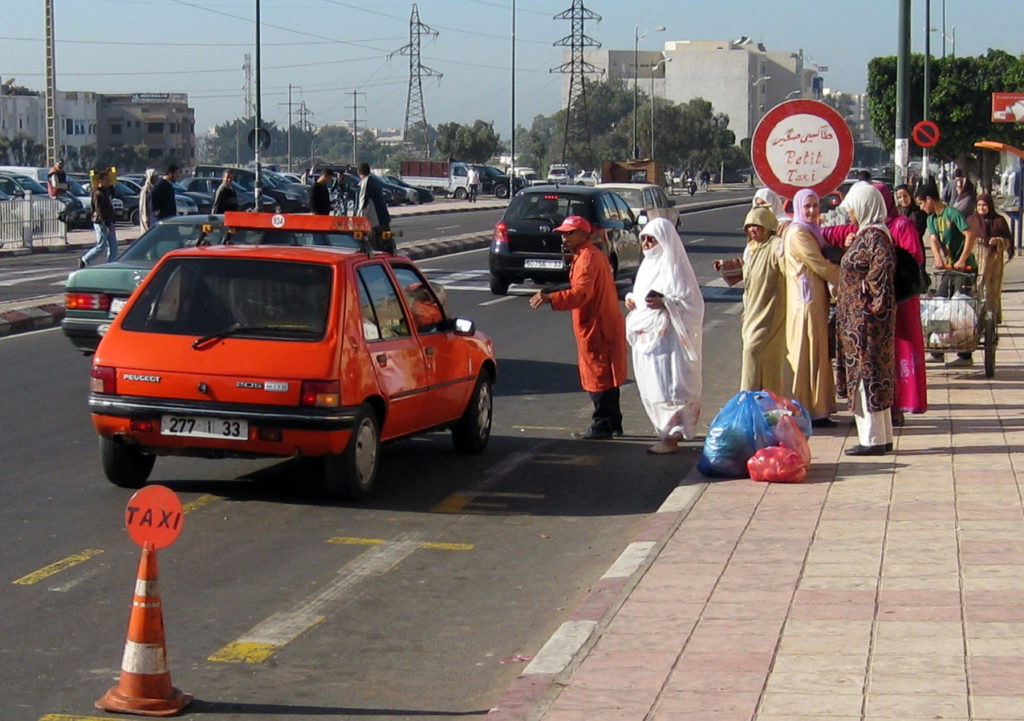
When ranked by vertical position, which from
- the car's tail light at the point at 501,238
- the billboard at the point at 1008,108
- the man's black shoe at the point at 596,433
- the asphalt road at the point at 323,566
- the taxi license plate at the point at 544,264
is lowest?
the asphalt road at the point at 323,566

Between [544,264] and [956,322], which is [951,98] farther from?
[956,322]

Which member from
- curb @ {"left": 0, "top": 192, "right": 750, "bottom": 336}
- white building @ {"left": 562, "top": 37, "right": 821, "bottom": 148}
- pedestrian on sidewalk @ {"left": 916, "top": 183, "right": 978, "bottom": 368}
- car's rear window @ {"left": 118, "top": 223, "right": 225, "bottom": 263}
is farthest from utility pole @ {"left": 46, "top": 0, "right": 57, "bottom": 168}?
white building @ {"left": 562, "top": 37, "right": 821, "bottom": 148}

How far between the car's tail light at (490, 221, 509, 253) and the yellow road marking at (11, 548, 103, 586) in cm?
1640

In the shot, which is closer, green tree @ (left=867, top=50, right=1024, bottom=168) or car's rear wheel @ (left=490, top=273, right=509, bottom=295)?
car's rear wheel @ (left=490, top=273, right=509, bottom=295)

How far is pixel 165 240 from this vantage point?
1492 centimetres

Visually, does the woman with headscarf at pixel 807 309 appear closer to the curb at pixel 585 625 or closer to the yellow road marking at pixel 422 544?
the curb at pixel 585 625

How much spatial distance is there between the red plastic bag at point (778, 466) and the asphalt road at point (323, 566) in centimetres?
63

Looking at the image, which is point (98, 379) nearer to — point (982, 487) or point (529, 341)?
point (982, 487)

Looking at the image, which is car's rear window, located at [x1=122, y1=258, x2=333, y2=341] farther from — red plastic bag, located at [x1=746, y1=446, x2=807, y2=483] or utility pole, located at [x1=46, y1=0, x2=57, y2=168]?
utility pole, located at [x1=46, y1=0, x2=57, y2=168]

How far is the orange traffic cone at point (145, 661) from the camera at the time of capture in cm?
521

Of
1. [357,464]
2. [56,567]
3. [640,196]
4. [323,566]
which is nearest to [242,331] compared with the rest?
[357,464]

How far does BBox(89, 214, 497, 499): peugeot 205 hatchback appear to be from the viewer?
8539 mm

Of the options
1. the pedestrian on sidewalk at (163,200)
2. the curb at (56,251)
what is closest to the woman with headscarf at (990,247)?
the curb at (56,251)

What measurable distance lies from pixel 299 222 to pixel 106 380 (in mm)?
2032
